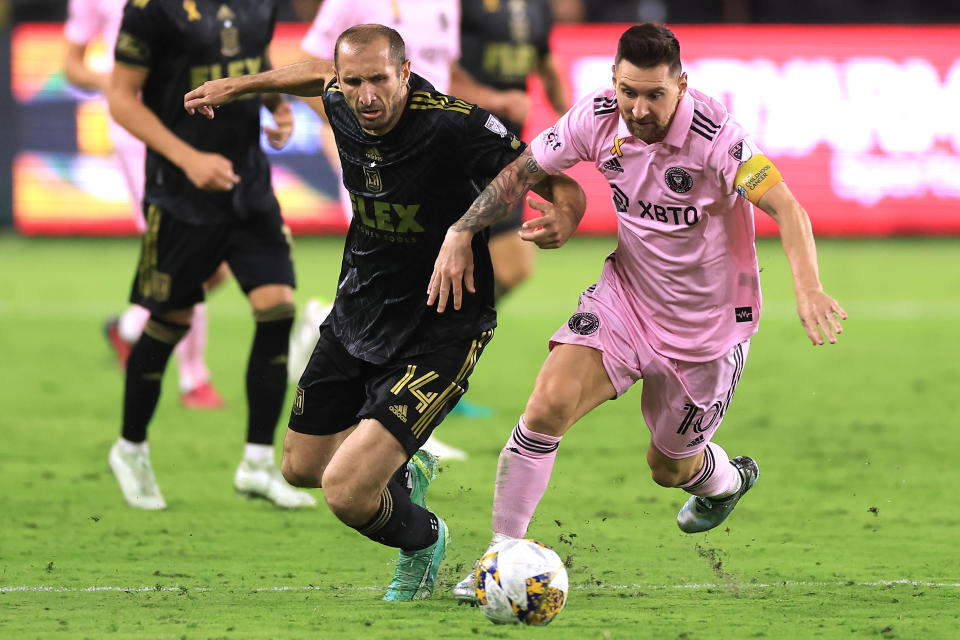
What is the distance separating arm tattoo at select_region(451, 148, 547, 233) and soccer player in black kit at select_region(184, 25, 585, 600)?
6 cm

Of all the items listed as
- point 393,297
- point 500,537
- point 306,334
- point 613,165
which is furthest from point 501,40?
point 500,537

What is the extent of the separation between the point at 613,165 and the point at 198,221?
2.25 metres

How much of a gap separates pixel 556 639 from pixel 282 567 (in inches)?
56.0

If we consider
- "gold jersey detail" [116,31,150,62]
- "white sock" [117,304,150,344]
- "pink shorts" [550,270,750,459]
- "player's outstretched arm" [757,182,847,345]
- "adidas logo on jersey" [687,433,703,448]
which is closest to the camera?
"player's outstretched arm" [757,182,847,345]

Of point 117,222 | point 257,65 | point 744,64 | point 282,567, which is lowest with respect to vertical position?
point 117,222

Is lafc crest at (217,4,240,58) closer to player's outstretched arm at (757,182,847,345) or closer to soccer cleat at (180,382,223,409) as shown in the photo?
player's outstretched arm at (757,182,847,345)

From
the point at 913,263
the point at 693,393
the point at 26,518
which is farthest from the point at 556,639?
the point at 913,263

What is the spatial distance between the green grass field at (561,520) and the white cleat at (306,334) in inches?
21.1

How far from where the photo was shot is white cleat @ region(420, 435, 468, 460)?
24.6ft

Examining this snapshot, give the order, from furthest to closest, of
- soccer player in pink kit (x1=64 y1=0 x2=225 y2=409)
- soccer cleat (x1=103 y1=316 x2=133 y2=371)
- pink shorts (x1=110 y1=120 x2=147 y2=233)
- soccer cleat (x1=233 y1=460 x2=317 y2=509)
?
soccer cleat (x1=103 y1=316 x2=133 y2=371) < soccer player in pink kit (x1=64 y1=0 x2=225 y2=409) < pink shorts (x1=110 y1=120 x2=147 y2=233) < soccer cleat (x1=233 y1=460 x2=317 y2=509)

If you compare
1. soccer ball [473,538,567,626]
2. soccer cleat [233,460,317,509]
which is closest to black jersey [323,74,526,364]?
soccer ball [473,538,567,626]

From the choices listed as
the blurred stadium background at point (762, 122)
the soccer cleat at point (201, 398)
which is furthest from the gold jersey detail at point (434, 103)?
the blurred stadium background at point (762, 122)

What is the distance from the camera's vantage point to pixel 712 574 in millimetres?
5430

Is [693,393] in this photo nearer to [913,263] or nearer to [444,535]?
[444,535]
